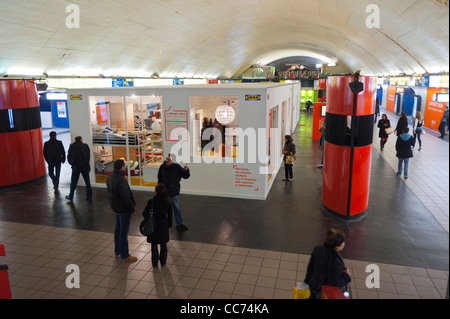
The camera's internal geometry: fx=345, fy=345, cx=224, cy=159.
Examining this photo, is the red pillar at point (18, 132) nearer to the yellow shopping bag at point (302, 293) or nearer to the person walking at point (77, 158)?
the person walking at point (77, 158)

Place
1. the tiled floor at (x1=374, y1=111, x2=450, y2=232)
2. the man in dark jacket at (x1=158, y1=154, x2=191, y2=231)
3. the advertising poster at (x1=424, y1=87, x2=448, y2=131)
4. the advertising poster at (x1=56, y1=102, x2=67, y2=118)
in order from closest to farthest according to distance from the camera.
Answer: the man in dark jacket at (x1=158, y1=154, x2=191, y2=231) → the tiled floor at (x1=374, y1=111, x2=450, y2=232) → the advertising poster at (x1=424, y1=87, x2=448, y2=131) → the advertising poster at (x1=56, y1=102, x2=67, y2=118)

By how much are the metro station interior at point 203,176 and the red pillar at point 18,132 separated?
0.04m

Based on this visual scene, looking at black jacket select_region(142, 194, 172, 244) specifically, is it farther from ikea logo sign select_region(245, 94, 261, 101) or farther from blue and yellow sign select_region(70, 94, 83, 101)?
blue and yellow sign select_region(70, 94, 83, 101)

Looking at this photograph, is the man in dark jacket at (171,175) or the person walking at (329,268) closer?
the person walking at (329,268)

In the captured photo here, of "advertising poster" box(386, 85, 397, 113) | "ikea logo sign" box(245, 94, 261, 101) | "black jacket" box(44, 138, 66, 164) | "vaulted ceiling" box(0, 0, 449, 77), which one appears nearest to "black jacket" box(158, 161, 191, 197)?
"ikea logo sign" box(245, 94, 261, 101)

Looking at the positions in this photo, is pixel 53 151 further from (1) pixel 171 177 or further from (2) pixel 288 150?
(2) pixel 288 150

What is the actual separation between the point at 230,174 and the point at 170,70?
16.7m

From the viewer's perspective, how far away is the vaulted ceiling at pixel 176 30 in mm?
9938

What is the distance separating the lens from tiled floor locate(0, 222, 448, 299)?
16.2ft

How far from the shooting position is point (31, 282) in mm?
5258

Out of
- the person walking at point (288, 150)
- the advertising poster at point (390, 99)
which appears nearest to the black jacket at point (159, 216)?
Answer: the person walking at point (288, 150)

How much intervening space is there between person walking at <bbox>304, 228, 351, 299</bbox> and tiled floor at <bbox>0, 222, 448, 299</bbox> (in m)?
1.43
